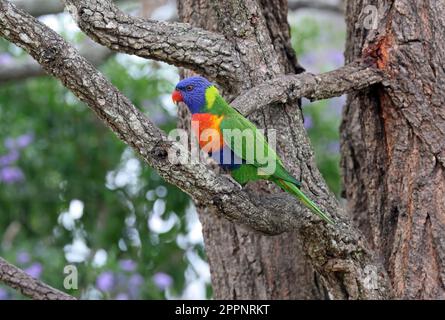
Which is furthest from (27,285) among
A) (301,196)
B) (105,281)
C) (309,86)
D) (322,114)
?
(322,114)

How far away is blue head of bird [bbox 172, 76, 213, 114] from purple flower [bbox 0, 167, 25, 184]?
6.78 ft

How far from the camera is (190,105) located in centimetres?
337

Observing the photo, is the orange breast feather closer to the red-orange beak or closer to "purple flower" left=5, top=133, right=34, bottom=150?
the red-orange beak

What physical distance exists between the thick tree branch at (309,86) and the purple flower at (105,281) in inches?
71.6

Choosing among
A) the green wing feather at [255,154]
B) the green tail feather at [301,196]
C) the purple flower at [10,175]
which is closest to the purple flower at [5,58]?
the purple flower at [10,175]

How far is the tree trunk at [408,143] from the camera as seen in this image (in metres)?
3.35

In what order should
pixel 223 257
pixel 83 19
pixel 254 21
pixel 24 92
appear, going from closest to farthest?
pixel 83 19 → pixel 254 21 → pixel 223 257 → pixel 24 92

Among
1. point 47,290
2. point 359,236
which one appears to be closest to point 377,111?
point 359,236

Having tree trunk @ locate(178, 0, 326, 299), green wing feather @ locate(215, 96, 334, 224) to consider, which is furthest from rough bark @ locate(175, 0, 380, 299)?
green wing feather @ locate(215, 96, 334, 224)

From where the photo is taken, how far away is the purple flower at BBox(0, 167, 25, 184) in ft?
16.6

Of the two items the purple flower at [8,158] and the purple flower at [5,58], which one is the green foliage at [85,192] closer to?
the purple flower at [8,158]
